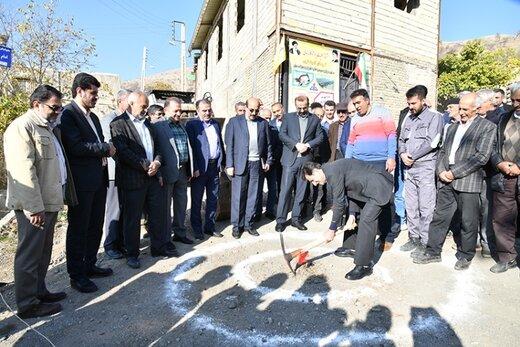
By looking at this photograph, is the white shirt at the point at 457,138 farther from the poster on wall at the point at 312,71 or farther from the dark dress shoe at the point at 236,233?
the poster on wall at the point at 312,71

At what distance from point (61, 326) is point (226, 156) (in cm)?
312

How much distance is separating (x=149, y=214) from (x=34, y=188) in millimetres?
1591

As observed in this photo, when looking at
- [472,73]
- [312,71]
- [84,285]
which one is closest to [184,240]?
[84,285]

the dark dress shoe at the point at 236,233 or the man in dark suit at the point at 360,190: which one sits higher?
the man in dark suit at the point at 360,190

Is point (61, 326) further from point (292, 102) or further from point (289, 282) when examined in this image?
point (292, 102)

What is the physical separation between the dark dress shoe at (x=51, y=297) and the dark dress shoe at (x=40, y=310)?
7.3 inches

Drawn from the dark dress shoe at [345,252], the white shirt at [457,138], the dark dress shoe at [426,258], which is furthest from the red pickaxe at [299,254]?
the white shirt at [457,138]

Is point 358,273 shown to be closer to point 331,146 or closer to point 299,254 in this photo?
point 299,254

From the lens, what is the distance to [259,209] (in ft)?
20.2

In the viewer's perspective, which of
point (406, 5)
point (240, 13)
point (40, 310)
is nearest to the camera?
point (40, 310)

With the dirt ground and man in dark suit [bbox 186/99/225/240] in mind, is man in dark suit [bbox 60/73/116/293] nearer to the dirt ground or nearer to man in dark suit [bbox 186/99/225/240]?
the dirt ground

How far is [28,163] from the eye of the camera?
9.84 feet

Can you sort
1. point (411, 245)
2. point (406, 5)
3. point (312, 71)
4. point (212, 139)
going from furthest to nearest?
1. point (406, 5)
2. point (312, 71)
3. point (212, 139)
4. point (411, 245)

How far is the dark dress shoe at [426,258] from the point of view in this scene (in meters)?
4.42
